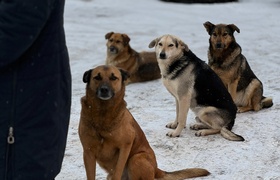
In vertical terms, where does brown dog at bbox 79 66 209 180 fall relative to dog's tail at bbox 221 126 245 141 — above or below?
above

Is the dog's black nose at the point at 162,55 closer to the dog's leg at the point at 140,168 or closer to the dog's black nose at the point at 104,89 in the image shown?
the dog's leg at the point at 140,168

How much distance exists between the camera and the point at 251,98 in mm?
7133

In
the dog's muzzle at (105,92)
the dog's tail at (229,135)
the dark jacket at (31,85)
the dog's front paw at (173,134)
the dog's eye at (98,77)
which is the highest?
the dark jacket at (31,85)

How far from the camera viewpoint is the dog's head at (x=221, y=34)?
6.80 meters

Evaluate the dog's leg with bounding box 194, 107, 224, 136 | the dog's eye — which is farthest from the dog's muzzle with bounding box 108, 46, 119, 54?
the dog's eye

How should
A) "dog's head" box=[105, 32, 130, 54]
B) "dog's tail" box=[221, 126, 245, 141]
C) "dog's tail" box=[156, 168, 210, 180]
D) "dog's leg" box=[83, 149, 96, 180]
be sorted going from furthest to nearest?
"dog's head" box=[105, 32, 130, 54] → "dog's tail" box=[221, 126, 245, 141] → "dog's tail" box=[156, 168, 210, 180] → "dog's leg" box=[83, 149, 96, 180]

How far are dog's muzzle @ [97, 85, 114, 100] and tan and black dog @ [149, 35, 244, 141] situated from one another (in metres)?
2.35

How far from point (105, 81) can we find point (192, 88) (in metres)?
2.46

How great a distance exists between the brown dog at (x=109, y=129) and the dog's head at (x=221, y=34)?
117 inches

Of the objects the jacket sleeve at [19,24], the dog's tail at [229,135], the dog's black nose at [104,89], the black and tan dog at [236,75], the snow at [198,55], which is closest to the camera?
the jacket sleeve at [19,24]

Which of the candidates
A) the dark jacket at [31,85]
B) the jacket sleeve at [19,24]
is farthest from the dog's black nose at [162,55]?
the jacket sleeve at [19,24]

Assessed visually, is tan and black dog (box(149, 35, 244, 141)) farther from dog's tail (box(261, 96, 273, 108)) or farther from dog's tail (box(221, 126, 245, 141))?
dog's tail (box(261, 96, 273, 108))

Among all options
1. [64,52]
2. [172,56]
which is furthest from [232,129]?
[64,52]

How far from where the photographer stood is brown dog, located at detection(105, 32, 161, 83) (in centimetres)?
885
